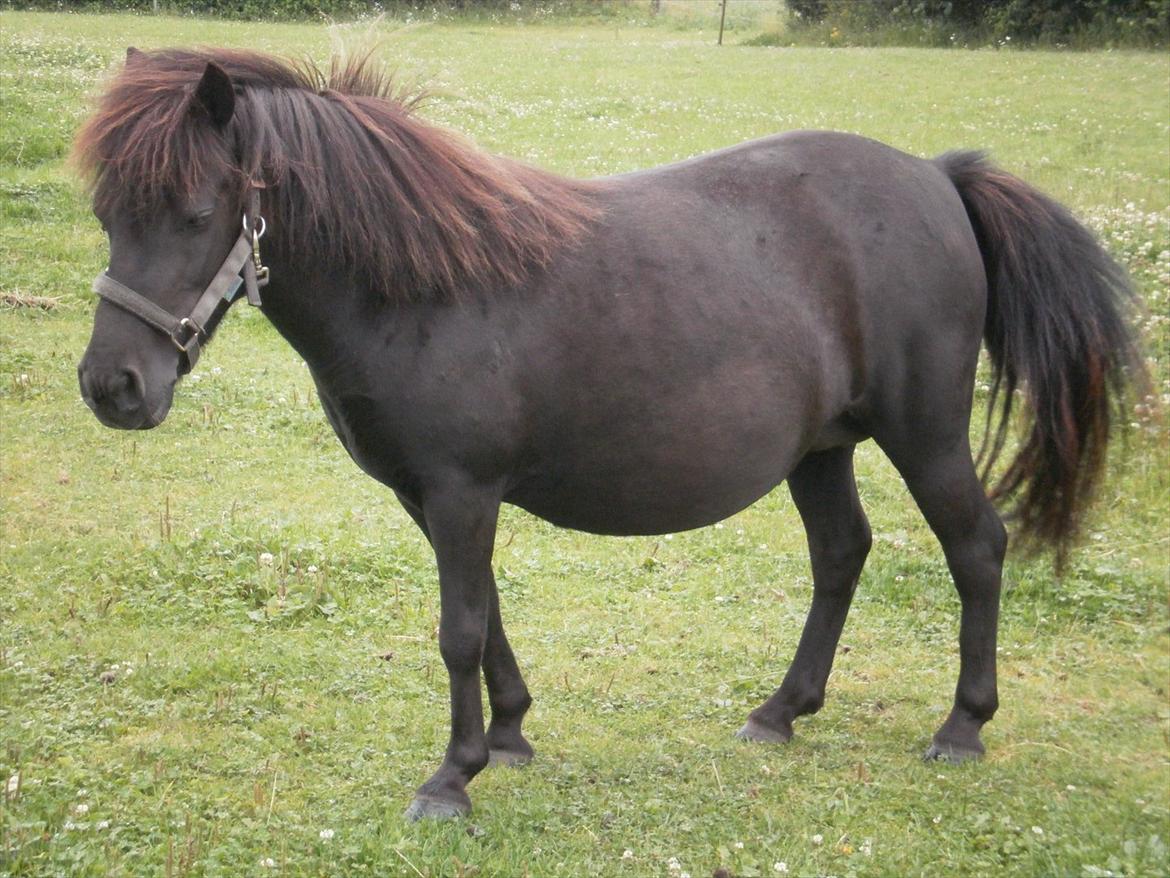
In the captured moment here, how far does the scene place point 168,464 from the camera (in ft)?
25.3

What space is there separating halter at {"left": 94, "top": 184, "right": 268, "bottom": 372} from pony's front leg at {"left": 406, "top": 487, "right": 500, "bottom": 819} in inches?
34.6

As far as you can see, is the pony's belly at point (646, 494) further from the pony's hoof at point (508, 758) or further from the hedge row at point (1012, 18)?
the hedge row at point (1012, 18)

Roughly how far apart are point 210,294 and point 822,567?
2.77 metres

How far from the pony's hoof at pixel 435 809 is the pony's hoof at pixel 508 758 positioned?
44 cm

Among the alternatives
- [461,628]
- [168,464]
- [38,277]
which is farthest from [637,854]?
[38,277]

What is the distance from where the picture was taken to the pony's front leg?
3.93 m

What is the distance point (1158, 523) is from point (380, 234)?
4885 mm

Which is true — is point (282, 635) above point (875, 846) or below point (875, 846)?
below

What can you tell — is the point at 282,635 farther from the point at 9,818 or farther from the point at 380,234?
the point at 380,234

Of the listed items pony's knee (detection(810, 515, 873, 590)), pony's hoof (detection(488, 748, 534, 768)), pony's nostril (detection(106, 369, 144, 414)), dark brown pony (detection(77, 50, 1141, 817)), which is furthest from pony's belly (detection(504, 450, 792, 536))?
pony's nostril (detection(106, 369, 144, 414))

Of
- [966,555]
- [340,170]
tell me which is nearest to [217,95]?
[340,170]

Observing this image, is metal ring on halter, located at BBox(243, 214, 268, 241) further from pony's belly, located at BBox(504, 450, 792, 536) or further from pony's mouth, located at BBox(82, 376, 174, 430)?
pony's belly, located at BBox(504, 450, 792, 536)

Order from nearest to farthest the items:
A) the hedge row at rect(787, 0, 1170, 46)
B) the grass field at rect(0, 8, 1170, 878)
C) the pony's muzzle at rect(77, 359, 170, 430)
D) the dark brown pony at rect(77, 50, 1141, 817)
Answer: the pony's muzzle at rect(77, 359, 170, 430) → the dark brown pony at rect(77, 50, 1141, 817) → the grass field at rect(0, 8, 1170, 878) → the hedge row at rect(787, 0, 1170, 46)

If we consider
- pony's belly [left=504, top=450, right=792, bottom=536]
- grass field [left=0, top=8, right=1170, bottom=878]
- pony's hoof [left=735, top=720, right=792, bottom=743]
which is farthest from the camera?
pony's hoof [left=735, top=720, right=792, bottom=743]
